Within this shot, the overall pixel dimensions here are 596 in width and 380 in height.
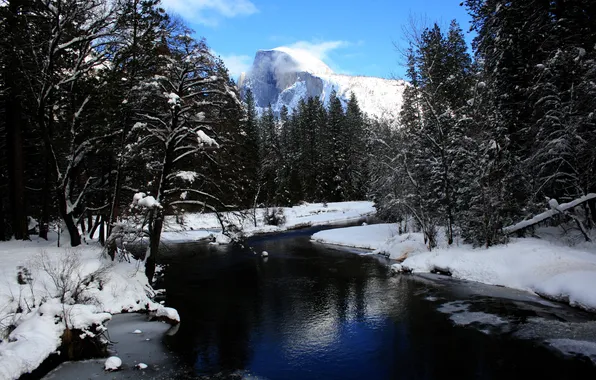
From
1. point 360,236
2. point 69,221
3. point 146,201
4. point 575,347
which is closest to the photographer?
point 575,347

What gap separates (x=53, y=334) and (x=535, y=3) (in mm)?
20930

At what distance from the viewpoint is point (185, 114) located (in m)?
15.6

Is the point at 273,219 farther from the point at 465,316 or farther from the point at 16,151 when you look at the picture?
the point at 465,316

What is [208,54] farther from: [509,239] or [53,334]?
[509,239]

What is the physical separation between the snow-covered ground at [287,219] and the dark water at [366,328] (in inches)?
752

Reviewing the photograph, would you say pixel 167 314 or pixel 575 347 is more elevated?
pixel 167 314

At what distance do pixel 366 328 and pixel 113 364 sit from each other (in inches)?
286

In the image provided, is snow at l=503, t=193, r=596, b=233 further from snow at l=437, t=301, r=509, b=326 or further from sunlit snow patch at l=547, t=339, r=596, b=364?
sunlit snow patch at l=547, t=339, r=596, b=364

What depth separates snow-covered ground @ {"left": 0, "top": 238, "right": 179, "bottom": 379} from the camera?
27.6 ft

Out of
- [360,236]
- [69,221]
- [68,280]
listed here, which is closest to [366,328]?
[68,280]

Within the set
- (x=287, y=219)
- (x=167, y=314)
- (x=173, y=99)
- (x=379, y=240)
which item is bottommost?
(x=167, y=314)

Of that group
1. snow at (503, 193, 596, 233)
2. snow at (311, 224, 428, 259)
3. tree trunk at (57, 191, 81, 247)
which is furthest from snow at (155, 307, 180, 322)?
snow at (311, 224, 428, 259)

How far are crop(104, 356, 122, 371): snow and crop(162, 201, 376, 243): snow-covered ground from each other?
25.8 metres

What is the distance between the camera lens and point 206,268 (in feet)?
74.6
